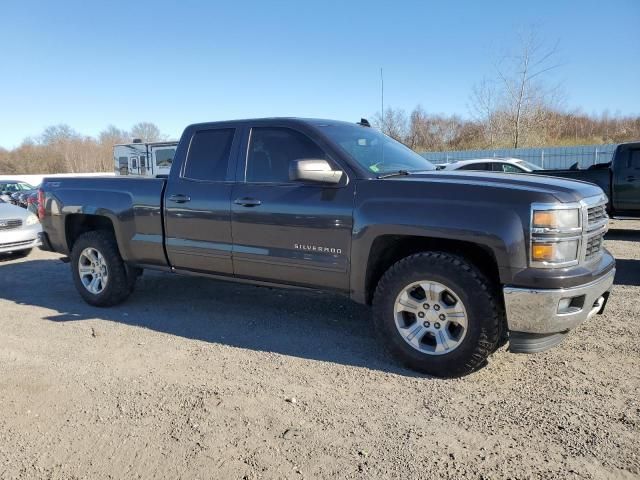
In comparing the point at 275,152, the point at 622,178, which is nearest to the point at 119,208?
the point at 275,152

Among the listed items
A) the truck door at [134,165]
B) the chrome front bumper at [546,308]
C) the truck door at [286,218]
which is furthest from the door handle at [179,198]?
the truck door at [134,165]

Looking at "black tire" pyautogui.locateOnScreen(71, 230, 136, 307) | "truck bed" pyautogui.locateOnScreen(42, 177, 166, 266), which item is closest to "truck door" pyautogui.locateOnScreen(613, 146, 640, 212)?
"truck bed" pyautogui.locateOnScreen(42, 177, 166, 266)

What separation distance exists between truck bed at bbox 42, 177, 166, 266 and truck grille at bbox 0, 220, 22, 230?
4028mm

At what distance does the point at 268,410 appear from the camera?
3295 millimetres

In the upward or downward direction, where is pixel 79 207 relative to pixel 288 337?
upward

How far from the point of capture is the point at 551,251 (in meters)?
3.29

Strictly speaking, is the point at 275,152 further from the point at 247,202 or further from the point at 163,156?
the point at 163,156

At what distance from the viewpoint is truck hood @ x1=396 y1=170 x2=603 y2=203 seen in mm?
3422

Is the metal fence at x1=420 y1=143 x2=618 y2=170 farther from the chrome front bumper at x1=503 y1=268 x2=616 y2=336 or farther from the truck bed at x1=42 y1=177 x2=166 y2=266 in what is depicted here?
the chrome front bumper at x1=503 y1=268 x2=616 y2=336

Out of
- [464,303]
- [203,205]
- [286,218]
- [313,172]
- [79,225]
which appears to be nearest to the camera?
[464,303]

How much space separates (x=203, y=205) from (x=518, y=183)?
2804 mm

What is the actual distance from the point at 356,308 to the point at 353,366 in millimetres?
1555

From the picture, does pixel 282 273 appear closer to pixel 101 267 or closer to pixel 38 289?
pixel 101 267

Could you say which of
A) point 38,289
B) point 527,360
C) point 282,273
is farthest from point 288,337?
point 38,289
